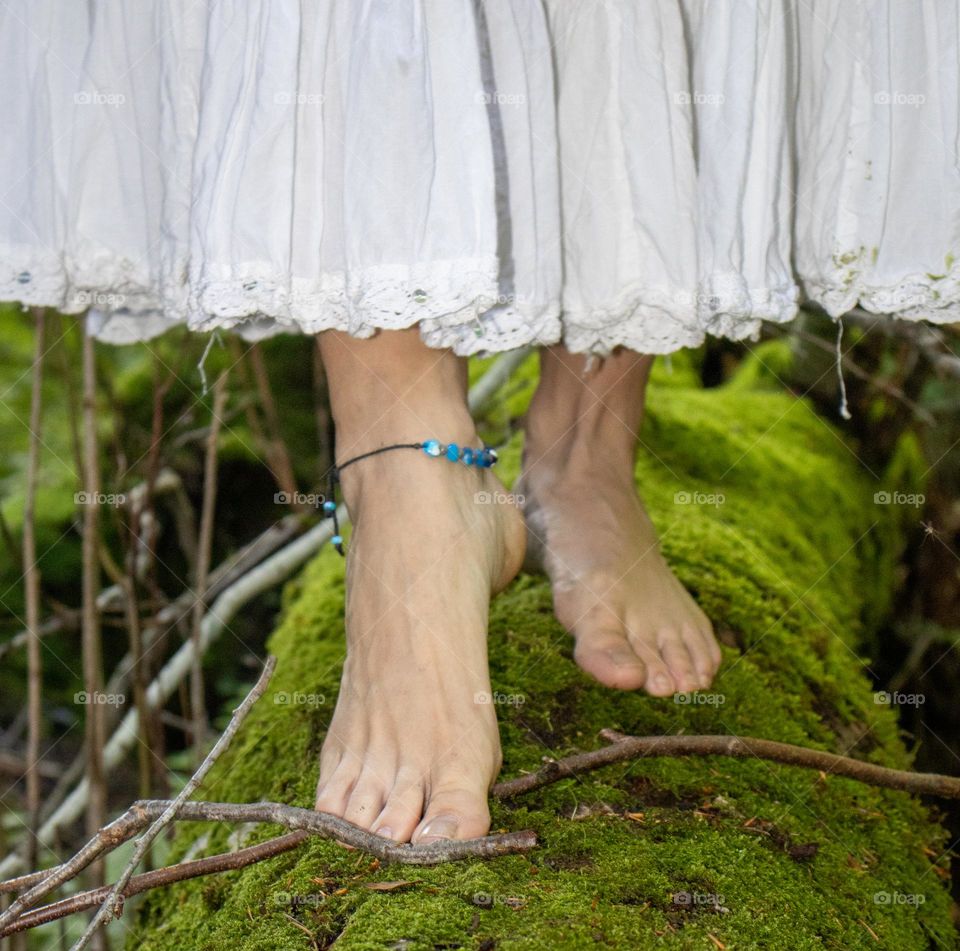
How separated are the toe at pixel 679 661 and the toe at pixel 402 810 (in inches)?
15.6

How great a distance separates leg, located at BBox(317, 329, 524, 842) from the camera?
0.94 m

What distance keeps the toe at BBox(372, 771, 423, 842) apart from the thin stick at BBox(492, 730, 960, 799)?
8cm

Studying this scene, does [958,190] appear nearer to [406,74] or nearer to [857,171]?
[857,171]

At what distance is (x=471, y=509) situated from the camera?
108cm

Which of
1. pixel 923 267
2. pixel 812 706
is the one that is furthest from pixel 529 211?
pixel 812 706
